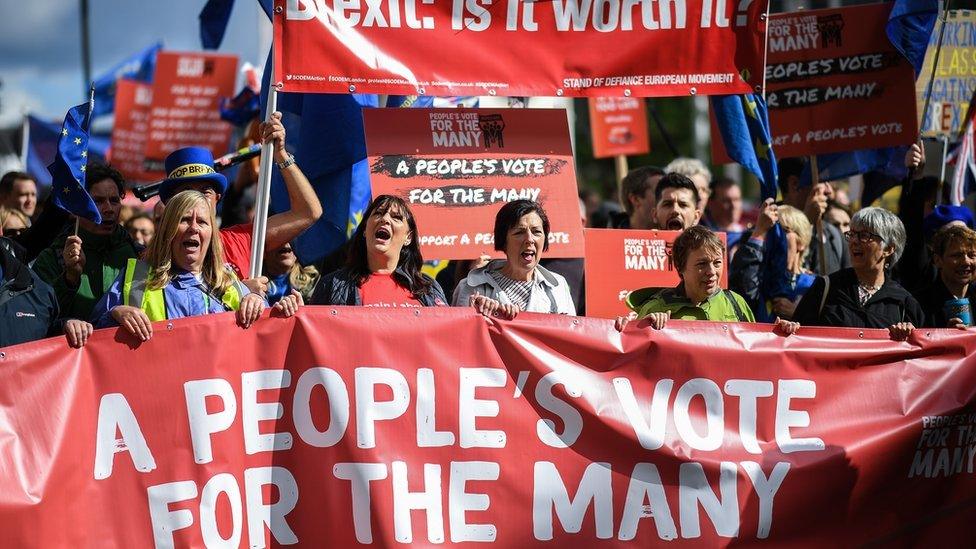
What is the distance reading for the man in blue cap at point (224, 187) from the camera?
5855 mm

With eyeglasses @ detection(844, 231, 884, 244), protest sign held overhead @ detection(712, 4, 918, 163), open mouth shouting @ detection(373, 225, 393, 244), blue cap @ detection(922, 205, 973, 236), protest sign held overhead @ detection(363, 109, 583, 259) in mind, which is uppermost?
protest sign held overhead @ detection(712, 4, 918, 163)

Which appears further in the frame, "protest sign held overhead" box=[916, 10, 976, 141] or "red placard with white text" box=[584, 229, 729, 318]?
"protest sign held overhead" box=[916, 10, 976, 141]

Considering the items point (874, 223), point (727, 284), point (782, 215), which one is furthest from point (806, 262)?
point (874, 223)

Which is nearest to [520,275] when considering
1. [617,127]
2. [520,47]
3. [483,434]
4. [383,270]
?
[383,270]

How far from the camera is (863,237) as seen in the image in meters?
6.07

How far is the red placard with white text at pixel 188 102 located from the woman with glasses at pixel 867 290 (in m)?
8.84

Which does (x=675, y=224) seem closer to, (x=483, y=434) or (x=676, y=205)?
(x=676, y=205)

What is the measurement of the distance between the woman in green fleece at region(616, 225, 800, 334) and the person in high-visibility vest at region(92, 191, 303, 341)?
1.71 metres

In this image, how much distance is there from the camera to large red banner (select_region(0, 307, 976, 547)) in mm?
4770

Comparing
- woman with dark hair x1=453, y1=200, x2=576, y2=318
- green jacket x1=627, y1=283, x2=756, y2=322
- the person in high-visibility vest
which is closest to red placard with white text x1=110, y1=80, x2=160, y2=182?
woman with dark hair x1=453, y1=200, x2=576, y2=318

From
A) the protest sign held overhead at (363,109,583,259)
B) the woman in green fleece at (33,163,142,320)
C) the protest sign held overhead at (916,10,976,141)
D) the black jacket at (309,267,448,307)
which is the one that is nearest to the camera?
the black jacket at (309,267,448,307)

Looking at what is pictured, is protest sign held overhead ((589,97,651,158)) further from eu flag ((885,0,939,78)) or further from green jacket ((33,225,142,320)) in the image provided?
green jacket ((33,225,142,320))

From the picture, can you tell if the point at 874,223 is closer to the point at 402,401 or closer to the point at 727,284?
the point at 727,284

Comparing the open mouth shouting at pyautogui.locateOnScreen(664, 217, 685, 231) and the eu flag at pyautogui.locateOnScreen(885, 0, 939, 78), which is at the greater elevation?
the eu flag at pyautogui.locateOnScreen(885, 0, 939, 78)
